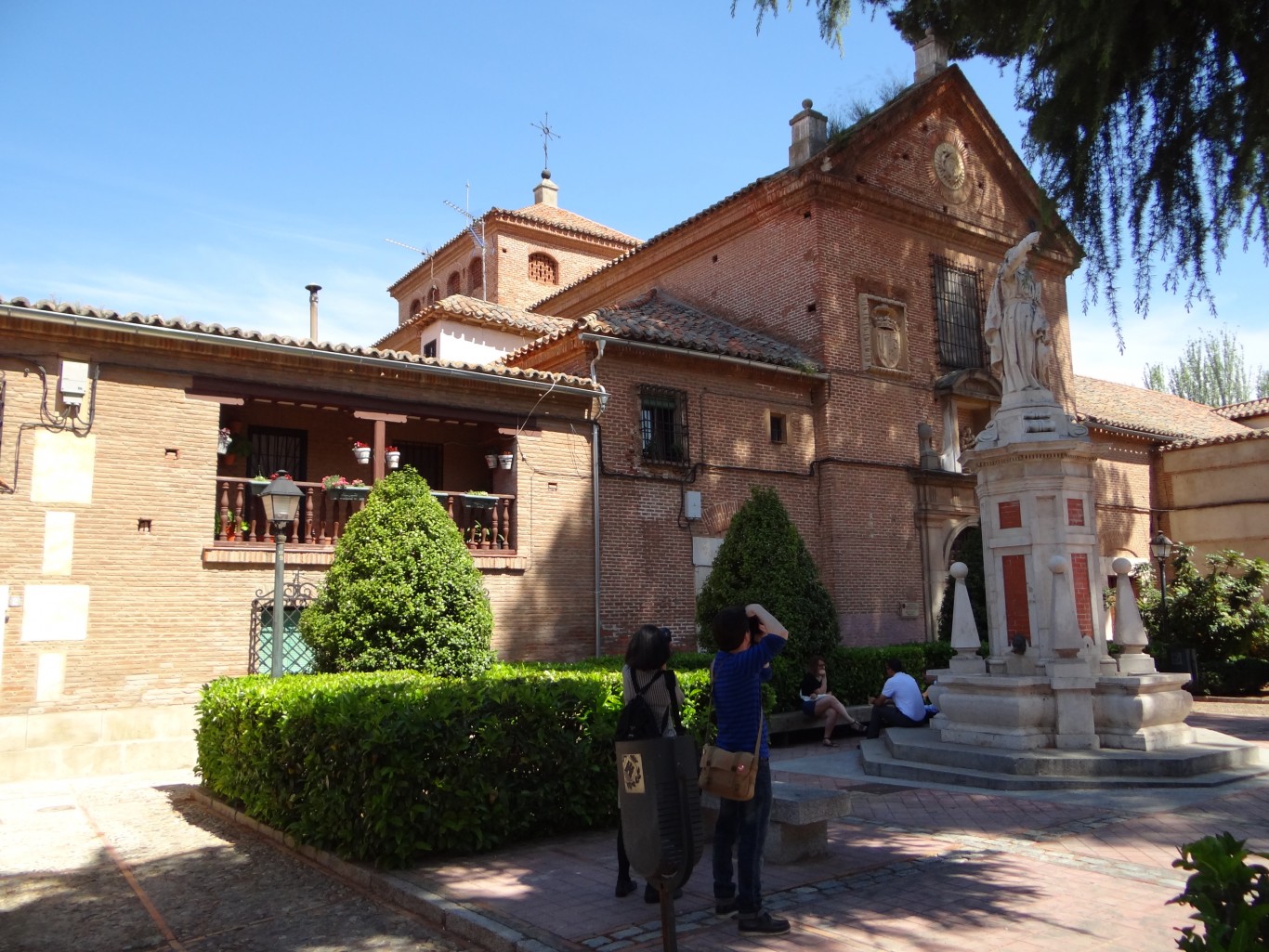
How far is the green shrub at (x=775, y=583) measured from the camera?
44.0 feet

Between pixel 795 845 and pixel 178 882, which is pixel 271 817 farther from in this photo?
pixel 795 845

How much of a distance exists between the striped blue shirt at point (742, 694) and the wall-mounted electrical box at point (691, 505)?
11.2 metres

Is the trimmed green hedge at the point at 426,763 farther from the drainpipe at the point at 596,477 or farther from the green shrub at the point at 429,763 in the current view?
the drainpipe at the point at 596,477

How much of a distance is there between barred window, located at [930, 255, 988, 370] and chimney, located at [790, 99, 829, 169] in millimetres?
3352

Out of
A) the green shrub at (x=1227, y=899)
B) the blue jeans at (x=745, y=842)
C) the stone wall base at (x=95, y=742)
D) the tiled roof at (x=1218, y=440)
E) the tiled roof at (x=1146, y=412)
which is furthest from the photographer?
the tiled roof at (x=1146, y=412)

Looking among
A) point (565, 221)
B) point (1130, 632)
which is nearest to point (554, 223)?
point (565, 221)

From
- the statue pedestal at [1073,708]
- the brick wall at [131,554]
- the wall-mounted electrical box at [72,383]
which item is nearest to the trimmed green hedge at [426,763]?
the brick wall at [131,554]

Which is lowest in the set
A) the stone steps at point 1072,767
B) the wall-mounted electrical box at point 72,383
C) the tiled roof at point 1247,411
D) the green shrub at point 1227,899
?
the stone steps at point 1072,767

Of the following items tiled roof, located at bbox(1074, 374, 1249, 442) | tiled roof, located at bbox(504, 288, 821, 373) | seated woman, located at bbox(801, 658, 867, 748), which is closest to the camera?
seated woman, located at bbox(801, 658, 867, 748)

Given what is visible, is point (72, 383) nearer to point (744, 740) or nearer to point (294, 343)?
point (294, 343)

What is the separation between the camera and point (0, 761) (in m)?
10.5

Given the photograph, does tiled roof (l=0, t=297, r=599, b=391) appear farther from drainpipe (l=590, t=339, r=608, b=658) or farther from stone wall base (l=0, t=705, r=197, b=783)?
stone wall base (l=0, t=705, r=197, b=783)

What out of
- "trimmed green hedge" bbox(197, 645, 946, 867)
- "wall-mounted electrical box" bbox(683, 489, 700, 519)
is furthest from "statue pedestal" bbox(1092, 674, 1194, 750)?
"wall-mounted electrical box" bbox(683, 489, 700, 519)

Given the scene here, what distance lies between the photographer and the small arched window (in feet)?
94.0
